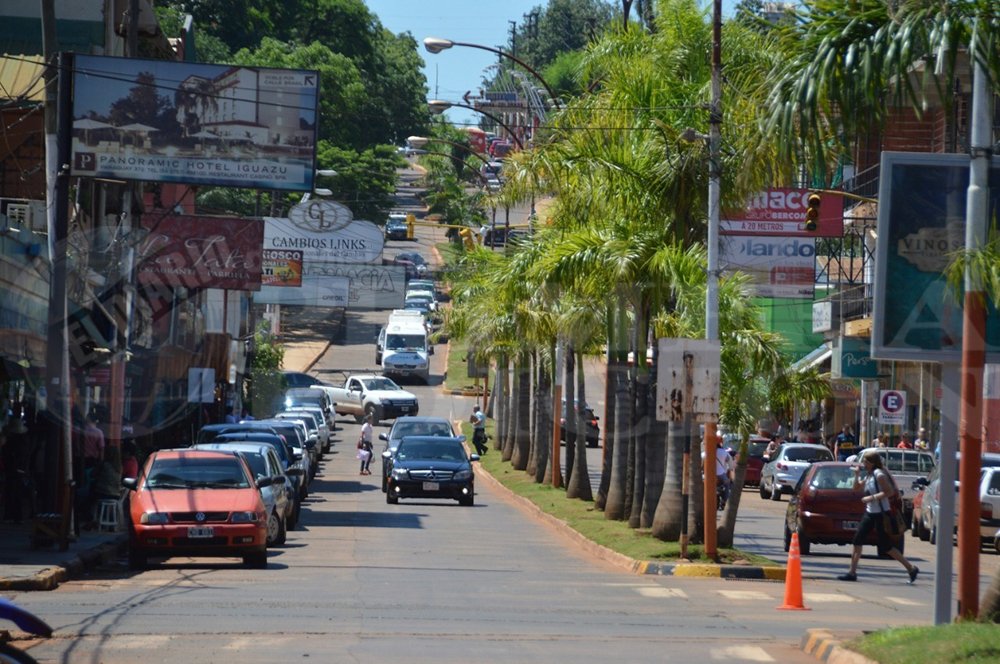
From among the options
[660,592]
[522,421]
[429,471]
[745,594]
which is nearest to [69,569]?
[660,592]

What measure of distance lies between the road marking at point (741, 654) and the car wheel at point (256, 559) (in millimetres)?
8974

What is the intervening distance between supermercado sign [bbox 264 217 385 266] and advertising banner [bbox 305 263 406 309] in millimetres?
747

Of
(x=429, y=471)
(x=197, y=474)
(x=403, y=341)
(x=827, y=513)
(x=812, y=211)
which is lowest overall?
(x=429, y=471)

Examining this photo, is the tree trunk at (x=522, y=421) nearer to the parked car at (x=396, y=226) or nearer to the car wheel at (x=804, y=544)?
the car wheel at (x=804, y=544)

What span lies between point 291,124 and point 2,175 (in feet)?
24.5

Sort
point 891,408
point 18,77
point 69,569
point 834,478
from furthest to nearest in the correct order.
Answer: point 891,408 → point 18,77 → point 834,478 → point 69,569

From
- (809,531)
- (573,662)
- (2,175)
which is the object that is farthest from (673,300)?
(2,175)

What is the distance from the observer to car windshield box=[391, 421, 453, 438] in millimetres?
Result: 40406

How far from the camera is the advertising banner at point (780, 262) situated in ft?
132

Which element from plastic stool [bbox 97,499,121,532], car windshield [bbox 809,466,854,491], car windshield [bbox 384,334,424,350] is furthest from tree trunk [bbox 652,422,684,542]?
car windshield [bbox 384,334,424,350]

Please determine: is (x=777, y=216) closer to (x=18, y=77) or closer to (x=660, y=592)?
(x=18, y=77)

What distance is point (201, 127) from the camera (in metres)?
28.5

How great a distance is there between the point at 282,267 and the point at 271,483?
25211 mm

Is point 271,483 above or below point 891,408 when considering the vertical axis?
below
